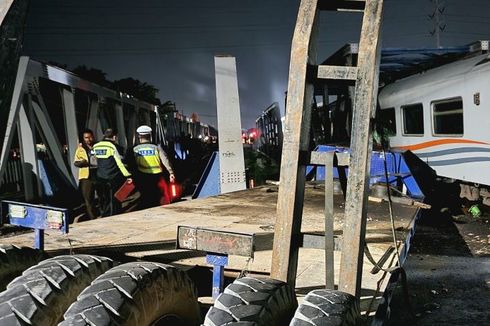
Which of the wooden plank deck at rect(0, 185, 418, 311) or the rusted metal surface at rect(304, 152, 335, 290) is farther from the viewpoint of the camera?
the wooden plank deck at rect(0, 185, 418, 311)

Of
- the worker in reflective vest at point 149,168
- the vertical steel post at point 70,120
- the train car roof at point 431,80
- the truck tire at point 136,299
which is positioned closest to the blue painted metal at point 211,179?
the worker in reflective vest at point 149,168

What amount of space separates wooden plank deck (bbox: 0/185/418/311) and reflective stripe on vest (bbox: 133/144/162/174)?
115 centimetres

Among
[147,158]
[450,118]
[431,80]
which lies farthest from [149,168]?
[431,80]

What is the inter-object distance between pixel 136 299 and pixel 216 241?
61cm

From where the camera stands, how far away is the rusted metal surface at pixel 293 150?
224cm

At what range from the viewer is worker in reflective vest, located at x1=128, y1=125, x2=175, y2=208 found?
7.36m

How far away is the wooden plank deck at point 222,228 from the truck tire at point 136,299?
657 millimetres

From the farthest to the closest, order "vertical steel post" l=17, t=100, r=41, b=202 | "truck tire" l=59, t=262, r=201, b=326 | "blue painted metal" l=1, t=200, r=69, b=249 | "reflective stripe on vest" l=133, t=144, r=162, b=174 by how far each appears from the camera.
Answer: "vertical steel post" l=17, t=100, r=41, b=202
"reflective stripe on vest" l=133, t=144, r=162, b=174
"blue painted metal" l=1, t=200, r=69, b=249
"truck tire" l=59, t=262, r=201, b=326

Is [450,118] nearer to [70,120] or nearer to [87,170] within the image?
[87,170]

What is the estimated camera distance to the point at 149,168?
7.47 m

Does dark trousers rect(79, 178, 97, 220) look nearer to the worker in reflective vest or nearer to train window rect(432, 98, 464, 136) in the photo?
the worker in reflective vest

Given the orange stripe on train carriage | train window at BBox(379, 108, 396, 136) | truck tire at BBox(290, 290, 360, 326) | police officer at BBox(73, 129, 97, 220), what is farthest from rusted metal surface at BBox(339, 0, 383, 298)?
train window at BBox(379, 108, 396, 136)

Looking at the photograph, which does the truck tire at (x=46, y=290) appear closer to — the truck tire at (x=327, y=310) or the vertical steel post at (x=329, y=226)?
the truck tire at (x=327, y=310)

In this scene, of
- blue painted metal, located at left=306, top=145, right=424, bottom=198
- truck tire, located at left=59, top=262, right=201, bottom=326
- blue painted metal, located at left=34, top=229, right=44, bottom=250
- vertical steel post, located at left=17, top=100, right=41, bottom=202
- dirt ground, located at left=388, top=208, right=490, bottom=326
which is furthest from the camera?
vertical steel post, located at left=17, top=100, right=41, bottom=202
